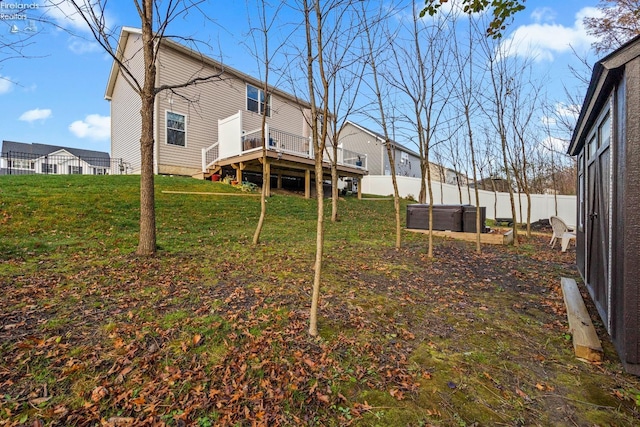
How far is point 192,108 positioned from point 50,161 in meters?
22.4

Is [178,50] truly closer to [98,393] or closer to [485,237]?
[485,237]

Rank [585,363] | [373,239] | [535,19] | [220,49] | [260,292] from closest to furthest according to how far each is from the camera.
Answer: [585,363] → [260,292] → [220,49] → [535,19] → [373,239]

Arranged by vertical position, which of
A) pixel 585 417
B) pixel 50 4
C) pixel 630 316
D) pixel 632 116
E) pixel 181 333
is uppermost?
pixel 50 4

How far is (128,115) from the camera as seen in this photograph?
14.3 m

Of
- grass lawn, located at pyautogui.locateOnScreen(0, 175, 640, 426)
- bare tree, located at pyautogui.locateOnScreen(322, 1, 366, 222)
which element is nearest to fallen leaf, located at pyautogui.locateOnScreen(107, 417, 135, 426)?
grass lawn, located at pyautogui.locateOnScreen(0, 175, 640, 426)

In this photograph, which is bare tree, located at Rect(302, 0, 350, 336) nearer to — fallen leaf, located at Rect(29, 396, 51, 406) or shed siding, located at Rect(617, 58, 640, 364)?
fallen leaf, located at Rect(29, 396, 51, 406)

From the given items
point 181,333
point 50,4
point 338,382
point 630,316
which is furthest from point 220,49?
point 630,316

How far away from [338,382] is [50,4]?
18.2 feet

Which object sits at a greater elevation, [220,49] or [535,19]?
[535,19]

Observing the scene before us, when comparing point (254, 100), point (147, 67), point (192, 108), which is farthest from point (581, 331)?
point (254, 100)

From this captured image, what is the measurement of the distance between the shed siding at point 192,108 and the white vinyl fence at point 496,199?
8.60 m

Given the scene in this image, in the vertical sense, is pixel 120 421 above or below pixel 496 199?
below

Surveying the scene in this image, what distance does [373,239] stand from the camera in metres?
7.51

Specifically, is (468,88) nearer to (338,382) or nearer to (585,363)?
(585,363)
